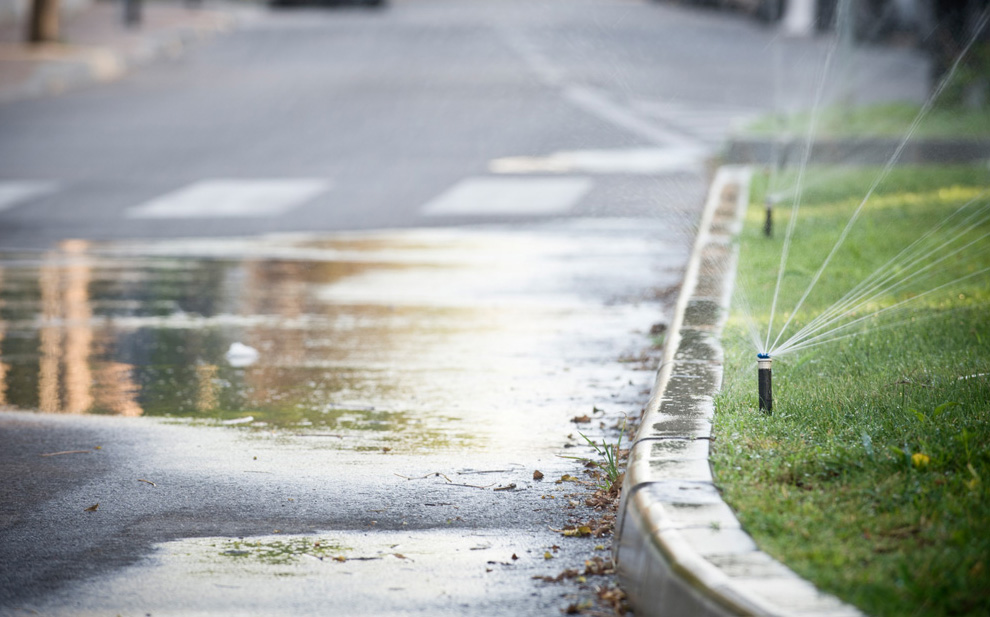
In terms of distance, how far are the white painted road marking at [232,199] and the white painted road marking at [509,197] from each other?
1306 mm

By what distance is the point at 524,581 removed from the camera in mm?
4012

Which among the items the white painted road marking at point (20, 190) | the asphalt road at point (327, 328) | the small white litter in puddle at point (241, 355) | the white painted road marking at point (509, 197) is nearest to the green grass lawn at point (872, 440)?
the asphalt road at point (327, 328)

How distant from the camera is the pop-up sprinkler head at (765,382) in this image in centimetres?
484

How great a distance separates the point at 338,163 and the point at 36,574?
35.1 feet

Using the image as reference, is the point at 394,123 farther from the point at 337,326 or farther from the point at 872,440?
the point at 872,440

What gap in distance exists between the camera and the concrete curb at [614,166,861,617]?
3330 mm

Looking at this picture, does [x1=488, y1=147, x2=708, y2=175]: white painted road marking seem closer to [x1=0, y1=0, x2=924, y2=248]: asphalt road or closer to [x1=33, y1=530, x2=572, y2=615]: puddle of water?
[x1=0, y1=0, x2=924, y2=248]: asphalt road

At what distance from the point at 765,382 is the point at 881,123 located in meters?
9.91

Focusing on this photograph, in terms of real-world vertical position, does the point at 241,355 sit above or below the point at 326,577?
below

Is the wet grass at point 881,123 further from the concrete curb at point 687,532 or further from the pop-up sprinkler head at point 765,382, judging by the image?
the pop-up sprinkler head at point 765,382

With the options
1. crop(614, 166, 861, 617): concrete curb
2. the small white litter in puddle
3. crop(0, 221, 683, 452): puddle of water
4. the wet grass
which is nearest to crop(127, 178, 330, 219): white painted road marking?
crop(0, 221, 683, 452): puddle of water

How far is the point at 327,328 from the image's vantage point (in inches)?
307

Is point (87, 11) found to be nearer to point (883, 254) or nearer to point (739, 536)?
point (883, 254)

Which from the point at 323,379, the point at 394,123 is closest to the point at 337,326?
the point at 323,379
